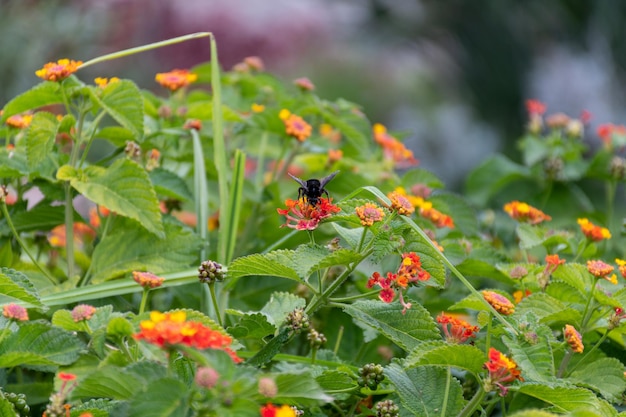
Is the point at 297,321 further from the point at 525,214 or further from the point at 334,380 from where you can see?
the point at 525,214

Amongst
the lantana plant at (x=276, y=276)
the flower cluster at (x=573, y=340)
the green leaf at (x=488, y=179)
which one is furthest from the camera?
the green leaf at (x=488, y=179)

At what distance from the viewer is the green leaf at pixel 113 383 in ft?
2.14

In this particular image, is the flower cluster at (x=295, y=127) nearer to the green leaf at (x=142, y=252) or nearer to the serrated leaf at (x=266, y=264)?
the green leaf at (x=142, y=252)

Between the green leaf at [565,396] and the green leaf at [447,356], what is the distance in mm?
46

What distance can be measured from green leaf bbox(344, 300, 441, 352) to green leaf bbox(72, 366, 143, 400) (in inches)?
9.9

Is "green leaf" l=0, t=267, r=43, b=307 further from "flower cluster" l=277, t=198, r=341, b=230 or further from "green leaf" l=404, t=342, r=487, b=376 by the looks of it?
"green leaf" l=404, t=342, r=487, b=376

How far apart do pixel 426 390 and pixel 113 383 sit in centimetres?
31

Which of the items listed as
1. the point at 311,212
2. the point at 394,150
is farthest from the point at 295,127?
the point at 311,212

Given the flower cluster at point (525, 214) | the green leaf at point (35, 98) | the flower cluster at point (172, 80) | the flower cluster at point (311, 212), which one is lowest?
the flower cluster at point (525, 214)

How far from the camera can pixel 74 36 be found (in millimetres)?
3932

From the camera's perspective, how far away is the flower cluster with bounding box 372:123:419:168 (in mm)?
1509

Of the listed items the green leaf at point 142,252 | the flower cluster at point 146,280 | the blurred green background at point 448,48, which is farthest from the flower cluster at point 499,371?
the blurred green background at point 448,48

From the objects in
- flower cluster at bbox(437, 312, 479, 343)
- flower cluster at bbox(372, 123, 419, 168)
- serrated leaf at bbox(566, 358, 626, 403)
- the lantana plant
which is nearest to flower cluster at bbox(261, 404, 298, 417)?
the lantana plant

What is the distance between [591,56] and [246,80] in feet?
11.3
